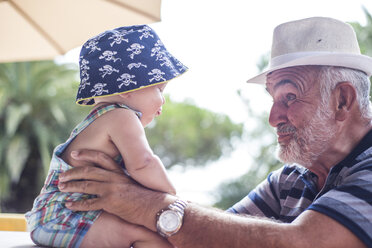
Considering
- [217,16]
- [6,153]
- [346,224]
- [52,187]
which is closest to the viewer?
[346,224]

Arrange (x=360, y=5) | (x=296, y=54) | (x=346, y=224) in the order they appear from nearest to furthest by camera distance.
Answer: (x=346, y=224), (x=296, y=54), (x=360, y=5)

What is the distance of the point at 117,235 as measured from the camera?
1.99 metres

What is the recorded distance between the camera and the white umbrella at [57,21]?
3.61 meters

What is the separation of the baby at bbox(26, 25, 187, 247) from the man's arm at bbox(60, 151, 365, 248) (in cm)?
5

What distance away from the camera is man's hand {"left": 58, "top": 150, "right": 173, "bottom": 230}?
2.03 m

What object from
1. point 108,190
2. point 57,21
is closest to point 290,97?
point 108,190

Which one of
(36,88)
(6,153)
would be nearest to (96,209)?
(6,153)

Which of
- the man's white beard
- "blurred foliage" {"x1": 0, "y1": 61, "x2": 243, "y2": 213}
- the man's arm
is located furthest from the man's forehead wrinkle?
"blurred foliage" {"x1": 0, "y1": 61, "x2": 243, "y2": 213}

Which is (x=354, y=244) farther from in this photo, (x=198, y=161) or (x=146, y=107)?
(x=198, y=161)

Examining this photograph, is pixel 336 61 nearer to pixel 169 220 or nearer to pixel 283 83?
pixel 283 83

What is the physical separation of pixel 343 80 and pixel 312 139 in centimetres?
39

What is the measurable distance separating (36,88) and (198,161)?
15.5 metres

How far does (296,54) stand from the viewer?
268 cm

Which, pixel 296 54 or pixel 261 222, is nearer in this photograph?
pixel 261 222
